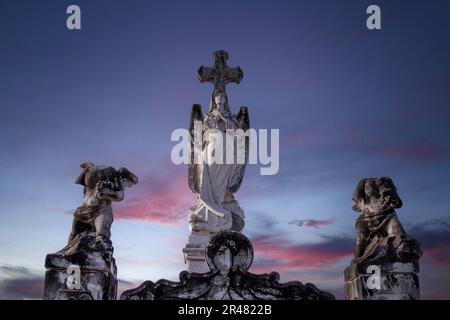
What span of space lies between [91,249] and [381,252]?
463cm

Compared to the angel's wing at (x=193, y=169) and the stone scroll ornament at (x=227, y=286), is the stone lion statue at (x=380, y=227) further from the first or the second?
the angel's wing at (x=193, y=169)

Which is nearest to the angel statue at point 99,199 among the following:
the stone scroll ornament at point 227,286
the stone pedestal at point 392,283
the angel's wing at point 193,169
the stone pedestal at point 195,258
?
the stone scroll ornament at point 227,286

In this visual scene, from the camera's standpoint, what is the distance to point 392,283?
26.8 ft

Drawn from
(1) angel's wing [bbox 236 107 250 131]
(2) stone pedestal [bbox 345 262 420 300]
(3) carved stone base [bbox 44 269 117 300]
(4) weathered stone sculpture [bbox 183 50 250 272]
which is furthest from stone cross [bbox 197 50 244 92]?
(2) stone pedestal [bbox 345 262 420 300]

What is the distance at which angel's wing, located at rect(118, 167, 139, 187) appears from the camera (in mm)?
9188

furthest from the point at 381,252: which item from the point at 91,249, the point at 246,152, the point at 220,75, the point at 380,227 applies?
the point at 220,75

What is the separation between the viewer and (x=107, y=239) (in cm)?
868

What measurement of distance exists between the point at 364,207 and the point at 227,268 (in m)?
2.67

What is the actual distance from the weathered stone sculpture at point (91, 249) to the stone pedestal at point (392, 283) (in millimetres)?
3970

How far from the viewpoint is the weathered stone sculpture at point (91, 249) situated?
815cm

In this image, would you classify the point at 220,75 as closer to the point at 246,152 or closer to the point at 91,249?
the point at 246,152
